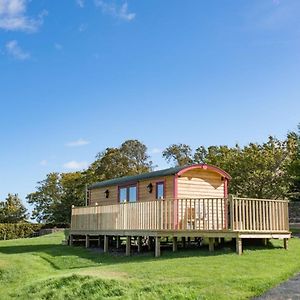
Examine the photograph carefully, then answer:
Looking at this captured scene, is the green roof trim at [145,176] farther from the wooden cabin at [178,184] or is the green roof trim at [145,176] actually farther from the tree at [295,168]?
the tree at [295,168]

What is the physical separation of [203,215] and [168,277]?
4.31 metres

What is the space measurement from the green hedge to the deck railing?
66.5ft

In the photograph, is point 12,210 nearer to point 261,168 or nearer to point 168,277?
point 261,168

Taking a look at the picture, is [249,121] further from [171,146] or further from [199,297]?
[171,146]

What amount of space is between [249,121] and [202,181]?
6.85m

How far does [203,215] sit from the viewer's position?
45.1 feet

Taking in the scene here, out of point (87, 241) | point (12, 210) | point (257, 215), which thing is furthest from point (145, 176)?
point (12, 210)

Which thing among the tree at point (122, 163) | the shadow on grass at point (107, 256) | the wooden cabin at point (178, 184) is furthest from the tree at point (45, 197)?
the shadow on grass at point (107, 256)

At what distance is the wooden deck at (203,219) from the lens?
13.2 m

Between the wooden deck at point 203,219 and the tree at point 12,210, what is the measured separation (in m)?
33.0

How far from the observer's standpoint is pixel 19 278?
12.3 meters

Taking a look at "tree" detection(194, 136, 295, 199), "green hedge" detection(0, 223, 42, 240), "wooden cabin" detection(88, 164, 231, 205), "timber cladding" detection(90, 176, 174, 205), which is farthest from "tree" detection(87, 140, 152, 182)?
"wooden cabin" detection(88, 164, 231, 205)

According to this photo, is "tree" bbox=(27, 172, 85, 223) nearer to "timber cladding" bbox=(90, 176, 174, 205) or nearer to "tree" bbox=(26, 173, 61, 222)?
"tree" bbox=(26, 173, 61, 222)

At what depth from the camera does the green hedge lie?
114 feet
